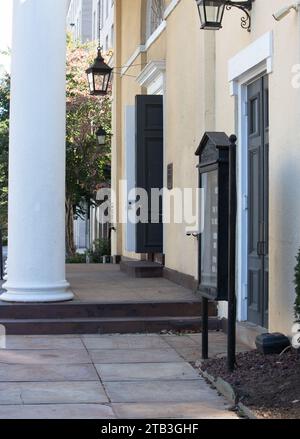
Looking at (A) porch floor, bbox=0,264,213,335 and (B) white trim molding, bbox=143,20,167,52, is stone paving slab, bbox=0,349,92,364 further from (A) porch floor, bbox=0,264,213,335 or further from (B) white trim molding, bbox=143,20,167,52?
(B) white trim molding, bbox=143,20,167,52

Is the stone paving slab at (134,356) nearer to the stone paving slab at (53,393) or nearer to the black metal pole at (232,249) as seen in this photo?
the stone paving slab at (53,393)

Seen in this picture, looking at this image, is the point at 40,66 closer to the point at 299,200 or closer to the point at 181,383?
the point at 299,200

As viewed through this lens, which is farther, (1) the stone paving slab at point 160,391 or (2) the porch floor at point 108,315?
(2) the porch floor at point 108,315

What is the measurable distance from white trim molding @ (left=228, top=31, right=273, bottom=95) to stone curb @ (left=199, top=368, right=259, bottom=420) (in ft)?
10.7

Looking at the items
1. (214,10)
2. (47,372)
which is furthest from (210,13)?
(47,372)

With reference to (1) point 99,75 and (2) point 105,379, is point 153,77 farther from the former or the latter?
(2) point 105,379

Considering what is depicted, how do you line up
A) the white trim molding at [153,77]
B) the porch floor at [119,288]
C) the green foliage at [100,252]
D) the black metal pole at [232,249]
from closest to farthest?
the black metal pole at [232,249]
the porch floor at [119,288]
the white trim molding at [153,77]
the green foliage at [100,252]

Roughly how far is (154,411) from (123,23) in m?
13.6

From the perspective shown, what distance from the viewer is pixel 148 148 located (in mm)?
13477

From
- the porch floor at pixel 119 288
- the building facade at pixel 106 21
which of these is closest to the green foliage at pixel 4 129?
the building facade at pixel 106 21

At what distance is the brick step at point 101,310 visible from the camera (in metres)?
8.96

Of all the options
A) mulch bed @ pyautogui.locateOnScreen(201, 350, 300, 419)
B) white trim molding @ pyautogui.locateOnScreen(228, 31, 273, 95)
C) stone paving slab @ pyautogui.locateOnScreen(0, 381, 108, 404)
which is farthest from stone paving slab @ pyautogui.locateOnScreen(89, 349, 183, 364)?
white trim molding @ pyautogui.locateOnScreen(228, 31, 273, 95)

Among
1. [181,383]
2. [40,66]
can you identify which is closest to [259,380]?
[181,383]

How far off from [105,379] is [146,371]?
1.67 feet
